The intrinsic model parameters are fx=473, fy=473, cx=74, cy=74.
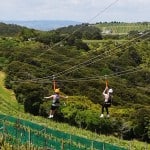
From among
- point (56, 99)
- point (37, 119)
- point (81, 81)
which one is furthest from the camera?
point (81, 81)

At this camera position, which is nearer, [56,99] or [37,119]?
[56,99]

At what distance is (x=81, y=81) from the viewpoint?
77.3 m

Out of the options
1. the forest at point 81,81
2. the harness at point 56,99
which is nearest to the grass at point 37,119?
the forest at point 81,81

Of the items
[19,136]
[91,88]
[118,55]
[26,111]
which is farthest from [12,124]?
[118,55]

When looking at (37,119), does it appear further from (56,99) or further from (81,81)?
(56,99)

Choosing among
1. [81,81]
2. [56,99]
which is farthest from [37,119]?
[56,99]

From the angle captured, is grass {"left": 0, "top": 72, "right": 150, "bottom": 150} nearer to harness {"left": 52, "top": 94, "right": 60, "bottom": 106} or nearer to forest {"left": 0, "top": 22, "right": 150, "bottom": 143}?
forest {"left": 0, "top": 22, "right": 150, "bottom": 143}

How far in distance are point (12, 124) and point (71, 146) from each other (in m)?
7.63

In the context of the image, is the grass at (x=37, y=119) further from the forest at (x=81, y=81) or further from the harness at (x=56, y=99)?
the harness at (x=56, y=99)

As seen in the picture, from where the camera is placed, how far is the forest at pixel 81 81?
4975 centimetres

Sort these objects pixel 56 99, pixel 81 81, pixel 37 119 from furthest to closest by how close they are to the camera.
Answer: pixel 81 81
pixel 37 119
pixel 56 99

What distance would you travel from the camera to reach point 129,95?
75.1 meters

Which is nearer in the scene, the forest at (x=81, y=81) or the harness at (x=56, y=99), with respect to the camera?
the harness at (x=56, y=99)

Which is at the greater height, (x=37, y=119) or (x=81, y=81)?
(x=81, y=81)
